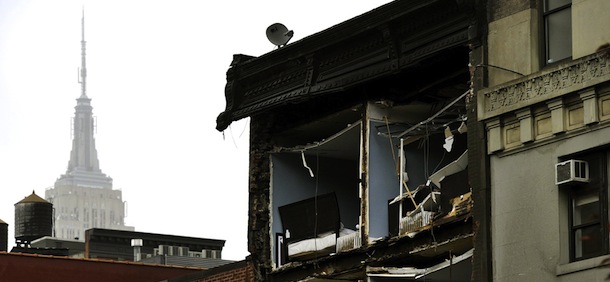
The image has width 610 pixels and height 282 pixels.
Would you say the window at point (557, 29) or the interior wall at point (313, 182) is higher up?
the window at point (557, 29)

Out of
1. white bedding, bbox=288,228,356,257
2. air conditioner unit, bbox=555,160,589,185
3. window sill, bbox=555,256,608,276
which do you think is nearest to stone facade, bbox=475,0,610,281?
window sill, bbox=555,256,608,276

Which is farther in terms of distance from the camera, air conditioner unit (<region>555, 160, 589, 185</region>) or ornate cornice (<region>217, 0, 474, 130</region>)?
ornate cornice (<region>217, 0, 474, 130</region>)

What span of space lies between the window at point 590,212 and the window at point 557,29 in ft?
6.27

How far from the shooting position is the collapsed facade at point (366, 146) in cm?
2931

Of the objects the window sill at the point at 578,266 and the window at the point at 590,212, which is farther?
the window at the point at 590,212

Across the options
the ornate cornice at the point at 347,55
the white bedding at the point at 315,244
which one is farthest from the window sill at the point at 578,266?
the white bedding at the point at 315,244

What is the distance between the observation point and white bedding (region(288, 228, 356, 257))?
1315 inches

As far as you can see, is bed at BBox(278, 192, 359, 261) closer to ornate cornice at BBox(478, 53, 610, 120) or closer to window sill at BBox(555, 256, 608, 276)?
ornate cornice at BBox(478, 53, 610, 120)

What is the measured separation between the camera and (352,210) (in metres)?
35.2

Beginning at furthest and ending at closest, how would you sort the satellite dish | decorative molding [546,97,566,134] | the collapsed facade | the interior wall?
the interior wall, the satellite dish, the collapsed facade, decorative molding [546,97,566,134]

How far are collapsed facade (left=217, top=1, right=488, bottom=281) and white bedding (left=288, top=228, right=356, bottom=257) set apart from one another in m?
0.02

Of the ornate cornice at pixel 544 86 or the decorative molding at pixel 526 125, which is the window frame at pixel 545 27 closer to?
the ornate cornice at pixel 544 86

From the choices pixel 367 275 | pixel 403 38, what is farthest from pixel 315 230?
pixel 403 38

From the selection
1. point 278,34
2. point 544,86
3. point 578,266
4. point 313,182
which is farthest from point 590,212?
point 313,182
